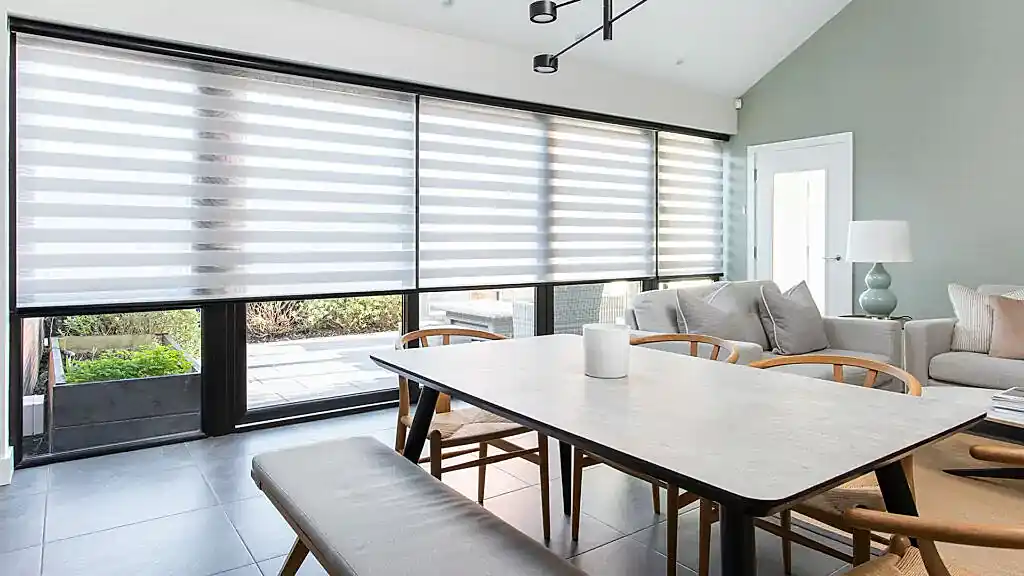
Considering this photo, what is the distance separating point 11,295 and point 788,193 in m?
5.69

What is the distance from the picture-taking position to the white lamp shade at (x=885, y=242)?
481 cm

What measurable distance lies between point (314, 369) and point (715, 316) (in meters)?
2.58

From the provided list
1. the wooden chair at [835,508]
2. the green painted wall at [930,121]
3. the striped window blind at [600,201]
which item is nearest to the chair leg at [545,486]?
the wooden chair at [835,508]

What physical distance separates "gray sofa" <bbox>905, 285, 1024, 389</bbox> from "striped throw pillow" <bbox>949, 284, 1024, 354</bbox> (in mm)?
61

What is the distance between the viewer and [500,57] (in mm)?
4898

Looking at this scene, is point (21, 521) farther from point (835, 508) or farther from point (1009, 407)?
point (1009, 407)

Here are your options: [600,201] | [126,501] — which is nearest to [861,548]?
[126,501]

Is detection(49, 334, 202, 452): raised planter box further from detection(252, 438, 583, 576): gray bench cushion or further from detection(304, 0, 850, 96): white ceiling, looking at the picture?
detection(304, 0, 850, 96): white ceiling

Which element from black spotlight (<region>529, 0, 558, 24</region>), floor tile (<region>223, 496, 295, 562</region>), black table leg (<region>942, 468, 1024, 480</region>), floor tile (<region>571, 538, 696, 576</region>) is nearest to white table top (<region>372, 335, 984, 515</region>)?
floor tile (<region>571, 538, 696, 576</region>)

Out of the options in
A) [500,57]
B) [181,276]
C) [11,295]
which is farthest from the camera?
[500,57]

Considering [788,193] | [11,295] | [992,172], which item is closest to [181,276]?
[11,295]

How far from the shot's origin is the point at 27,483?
326cm

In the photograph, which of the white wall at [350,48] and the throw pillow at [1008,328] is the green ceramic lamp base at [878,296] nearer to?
the throw pillow at [1008,328]

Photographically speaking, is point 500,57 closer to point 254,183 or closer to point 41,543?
point 254,183
